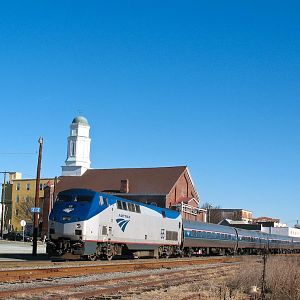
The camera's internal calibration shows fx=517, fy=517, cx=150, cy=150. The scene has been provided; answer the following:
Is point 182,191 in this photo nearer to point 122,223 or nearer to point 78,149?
point 78,149

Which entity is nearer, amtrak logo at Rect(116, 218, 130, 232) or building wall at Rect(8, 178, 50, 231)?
amtrak logo at Rect(116, 218, 130, 232)

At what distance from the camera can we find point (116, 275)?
21750 millimetres

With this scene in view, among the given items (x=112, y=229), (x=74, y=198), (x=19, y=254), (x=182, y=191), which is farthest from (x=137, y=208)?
(x=182, y=191)

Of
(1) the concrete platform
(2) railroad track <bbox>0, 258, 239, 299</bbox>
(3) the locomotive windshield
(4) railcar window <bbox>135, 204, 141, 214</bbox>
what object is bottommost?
(2) railroad track <bbox>0, 258, 239, 299</bbox>

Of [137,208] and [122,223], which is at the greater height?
[137,208]

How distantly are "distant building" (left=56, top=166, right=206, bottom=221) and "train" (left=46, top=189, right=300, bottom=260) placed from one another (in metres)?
39.6

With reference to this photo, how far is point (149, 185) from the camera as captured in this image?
292 feet

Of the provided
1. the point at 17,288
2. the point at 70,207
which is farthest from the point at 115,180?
the point at 17,288

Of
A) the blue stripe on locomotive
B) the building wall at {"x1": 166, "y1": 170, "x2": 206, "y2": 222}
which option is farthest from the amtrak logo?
the building wall at {"x1": 166, "y1": 170, "x2": 206, "y2": 222}

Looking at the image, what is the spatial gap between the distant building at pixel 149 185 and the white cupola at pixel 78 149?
689cm

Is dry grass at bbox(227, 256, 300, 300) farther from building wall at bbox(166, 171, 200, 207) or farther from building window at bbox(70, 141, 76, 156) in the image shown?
building window at bbox(70, 141, 76, 156)

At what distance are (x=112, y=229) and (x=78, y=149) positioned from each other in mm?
79020

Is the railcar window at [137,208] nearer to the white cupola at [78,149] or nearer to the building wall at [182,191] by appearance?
the building wall at [182,191]

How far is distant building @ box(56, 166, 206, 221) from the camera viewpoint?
284ft
